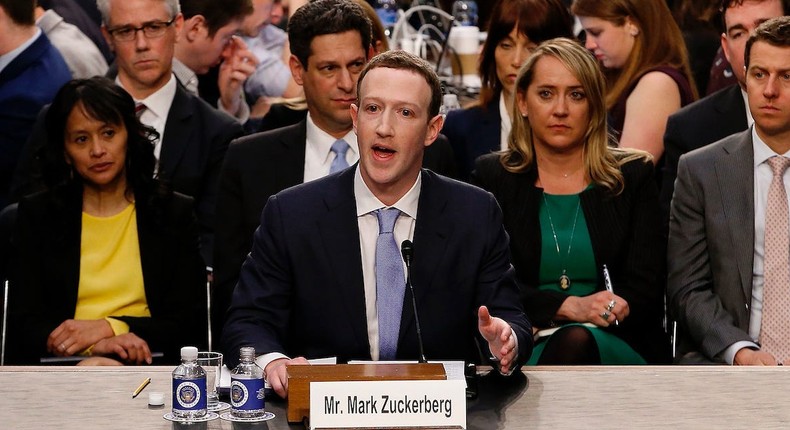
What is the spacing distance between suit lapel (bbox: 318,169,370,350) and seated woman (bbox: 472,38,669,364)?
0.99 m

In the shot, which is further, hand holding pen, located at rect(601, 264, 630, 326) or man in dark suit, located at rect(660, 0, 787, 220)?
man in dark suit, located at rect(660, 0, 787, 220)

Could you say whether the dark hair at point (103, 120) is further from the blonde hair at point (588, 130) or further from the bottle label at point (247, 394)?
the bottle label at point (247, 394)

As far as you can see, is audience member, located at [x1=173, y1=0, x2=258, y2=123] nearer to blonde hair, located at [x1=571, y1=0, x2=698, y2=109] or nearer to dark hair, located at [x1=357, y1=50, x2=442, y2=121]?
blonde hair, located at [x1=571, y1=0, x2=698, y2=109]

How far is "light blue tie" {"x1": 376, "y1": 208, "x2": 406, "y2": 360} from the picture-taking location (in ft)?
9.46

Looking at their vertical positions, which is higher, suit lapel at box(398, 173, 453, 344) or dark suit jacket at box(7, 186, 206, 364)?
suit lapel at box(398, 173, 453, 344)

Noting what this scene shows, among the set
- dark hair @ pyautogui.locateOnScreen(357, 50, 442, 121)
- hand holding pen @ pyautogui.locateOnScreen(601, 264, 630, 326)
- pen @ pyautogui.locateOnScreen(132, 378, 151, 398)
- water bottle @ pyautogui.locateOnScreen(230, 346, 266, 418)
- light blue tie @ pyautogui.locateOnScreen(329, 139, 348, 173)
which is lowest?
hand holding pen @ pyautogui.locateOnScreen(601, 264, 630, 326)

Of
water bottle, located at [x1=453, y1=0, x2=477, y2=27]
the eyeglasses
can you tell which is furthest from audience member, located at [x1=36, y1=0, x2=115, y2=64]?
water bottle, located at [x1=453, y1=0, x2=477, y2=27]

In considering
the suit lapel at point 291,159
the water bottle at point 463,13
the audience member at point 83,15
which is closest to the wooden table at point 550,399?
the suit lapel at point 291,159

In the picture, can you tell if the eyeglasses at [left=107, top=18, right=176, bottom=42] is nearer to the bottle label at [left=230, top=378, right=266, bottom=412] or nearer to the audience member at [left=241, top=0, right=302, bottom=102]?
the audience member at [left=241, top=0, right=302, bottom=102]

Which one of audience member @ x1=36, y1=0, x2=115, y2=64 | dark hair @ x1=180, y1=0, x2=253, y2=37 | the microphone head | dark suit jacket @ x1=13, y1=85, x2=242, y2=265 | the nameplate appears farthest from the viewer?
audience member @ x1=36, y1=0, x2=115, y2=64

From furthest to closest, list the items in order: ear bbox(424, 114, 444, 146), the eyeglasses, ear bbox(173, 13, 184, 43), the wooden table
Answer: ear bbox(173, 13, 184, 43) < the eyeglasses < ear bbox(424, 114, 444, 146) < the wooden table

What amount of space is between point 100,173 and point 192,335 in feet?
1.98

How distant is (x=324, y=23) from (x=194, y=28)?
4.20ft

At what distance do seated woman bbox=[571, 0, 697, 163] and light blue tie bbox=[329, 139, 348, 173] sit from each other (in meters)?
1.13
